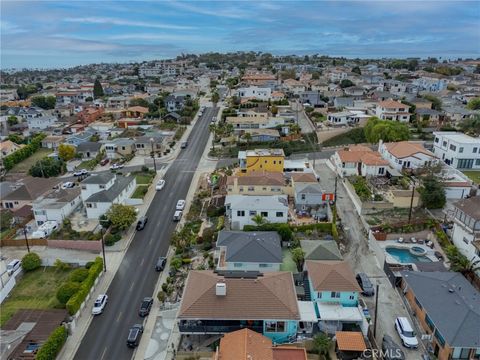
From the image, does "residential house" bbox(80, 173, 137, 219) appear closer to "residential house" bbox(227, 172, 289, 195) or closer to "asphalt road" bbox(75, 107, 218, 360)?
"asphalt road" bbox(75, 107, 218, 360)

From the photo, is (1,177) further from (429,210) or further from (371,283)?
(429,210)

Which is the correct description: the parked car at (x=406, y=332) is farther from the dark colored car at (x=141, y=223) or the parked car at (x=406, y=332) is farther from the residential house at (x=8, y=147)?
the residential house at (x=8, y=147)

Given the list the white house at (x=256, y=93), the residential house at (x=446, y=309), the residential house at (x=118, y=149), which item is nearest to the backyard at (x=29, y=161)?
the residential house at (x=118, y=149)

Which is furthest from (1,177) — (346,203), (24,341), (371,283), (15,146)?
(371,283)

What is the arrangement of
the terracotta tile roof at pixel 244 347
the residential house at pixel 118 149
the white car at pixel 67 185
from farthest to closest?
the residential house at pixel 118 149
the white car at pixel 67 185
the terracotta tile roof at pixel 244 347

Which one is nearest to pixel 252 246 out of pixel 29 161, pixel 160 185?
pixel 160 185

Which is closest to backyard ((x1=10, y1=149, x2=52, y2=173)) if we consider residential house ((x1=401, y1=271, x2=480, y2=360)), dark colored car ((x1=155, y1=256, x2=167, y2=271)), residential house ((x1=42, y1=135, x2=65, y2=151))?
residential house ((x1=42, y1=135, x2=65, y2=151))

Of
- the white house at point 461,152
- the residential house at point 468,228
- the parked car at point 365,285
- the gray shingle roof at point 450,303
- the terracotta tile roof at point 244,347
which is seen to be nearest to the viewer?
the terracotta tile roof at point 244,347
